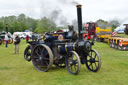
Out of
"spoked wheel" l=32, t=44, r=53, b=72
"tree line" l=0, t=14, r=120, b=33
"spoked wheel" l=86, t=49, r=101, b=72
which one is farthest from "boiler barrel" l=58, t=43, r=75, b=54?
"tree line" l=0, t=14, r=120, b=33

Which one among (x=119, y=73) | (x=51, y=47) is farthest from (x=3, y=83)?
(x=119, y=73)

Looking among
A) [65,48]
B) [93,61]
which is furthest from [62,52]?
[93,61]

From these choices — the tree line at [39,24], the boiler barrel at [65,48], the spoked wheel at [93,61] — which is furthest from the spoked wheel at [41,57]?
the tree line at [39,24]

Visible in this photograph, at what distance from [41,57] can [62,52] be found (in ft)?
2.37

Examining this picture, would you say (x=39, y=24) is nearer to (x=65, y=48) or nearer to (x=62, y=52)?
(x=62, y=52)

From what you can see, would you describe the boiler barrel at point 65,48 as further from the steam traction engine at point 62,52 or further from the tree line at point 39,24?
the tree line at point 39,24

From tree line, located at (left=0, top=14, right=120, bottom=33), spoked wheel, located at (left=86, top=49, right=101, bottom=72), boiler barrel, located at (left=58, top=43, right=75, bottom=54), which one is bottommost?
spoked wheel, located at (left=86, top=49, right=101, bottom=72)

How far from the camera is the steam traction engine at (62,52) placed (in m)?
5.21

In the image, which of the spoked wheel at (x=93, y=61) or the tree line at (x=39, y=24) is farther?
the tree line at (x=39, y=24)

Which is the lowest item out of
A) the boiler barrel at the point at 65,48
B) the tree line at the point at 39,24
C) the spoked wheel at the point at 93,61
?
the spoked wheel at the point at 93,61

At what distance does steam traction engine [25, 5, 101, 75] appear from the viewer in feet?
17.1

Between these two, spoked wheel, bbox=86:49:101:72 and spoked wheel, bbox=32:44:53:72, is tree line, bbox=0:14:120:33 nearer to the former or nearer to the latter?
spoked wheel, bbox=32:44:53:72

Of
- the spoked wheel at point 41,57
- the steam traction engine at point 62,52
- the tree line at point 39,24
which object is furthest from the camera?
the tree line at point 39,24

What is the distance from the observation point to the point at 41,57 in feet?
19.1
